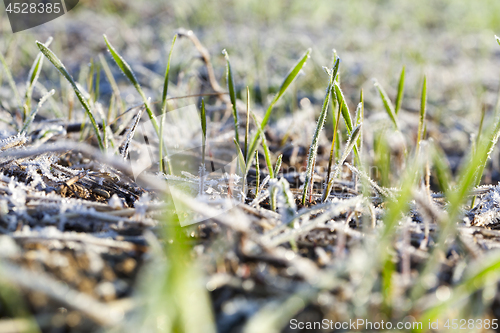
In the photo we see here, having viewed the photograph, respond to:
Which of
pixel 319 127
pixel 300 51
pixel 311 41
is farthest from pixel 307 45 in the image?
pixel 319 127

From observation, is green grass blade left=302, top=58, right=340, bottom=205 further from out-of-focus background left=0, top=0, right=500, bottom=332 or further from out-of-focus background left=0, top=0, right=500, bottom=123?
out-of-focus background left=0, top=0, right=500, bottom=123

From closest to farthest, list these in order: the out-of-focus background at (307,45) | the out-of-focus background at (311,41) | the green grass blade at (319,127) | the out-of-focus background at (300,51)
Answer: the green grass blade at (319,127) → the out-of-focus background at (300,51) → the out-of-focus background at (307,45) → the out-of-focus background at (311,41)

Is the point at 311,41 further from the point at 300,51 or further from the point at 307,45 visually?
the point at 307,45

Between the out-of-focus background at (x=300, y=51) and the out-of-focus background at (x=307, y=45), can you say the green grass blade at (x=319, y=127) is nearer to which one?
the out-of-focus background at (x=300, y=51)

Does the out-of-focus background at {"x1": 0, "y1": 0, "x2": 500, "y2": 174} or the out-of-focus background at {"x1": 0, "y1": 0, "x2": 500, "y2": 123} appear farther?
the out-of-focus background at {"x1": 0, "y1": 0, "x2": 500, "y2": 123}

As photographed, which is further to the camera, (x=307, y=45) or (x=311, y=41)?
(x=311, y=41)

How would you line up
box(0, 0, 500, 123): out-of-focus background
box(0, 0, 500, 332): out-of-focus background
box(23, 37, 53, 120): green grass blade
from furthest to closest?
box(0, 0, 500, 123): out-of-focus background → box(0, 0, 500, 332): out-of-focus background → box(23, 37, 53, 120): green grass blade

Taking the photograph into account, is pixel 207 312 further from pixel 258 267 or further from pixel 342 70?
pixel 342 70

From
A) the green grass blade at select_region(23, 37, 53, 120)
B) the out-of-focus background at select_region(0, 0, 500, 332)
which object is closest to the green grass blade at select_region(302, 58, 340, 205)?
the out-of-focus background at select_region(0, 0, 500, 332)

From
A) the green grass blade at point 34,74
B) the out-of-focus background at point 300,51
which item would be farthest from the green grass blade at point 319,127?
the green grass blade at point 34,74

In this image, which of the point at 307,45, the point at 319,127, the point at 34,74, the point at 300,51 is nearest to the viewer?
the point at 319,127

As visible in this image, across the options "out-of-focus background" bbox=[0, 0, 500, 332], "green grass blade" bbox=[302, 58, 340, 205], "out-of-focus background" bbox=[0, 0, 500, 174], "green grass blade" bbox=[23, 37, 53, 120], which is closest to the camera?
"green grass blade" bbox=[302, 58, 340, 205]
